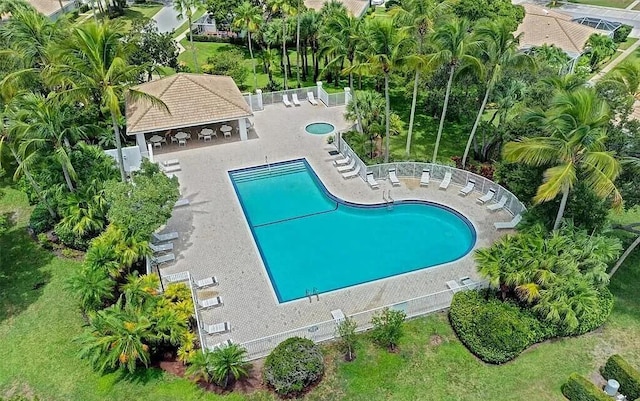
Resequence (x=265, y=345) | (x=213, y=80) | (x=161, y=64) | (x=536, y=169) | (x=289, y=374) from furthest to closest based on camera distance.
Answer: (x=161, y=64) < (x=213, y=80) < (x=536, y=169) < (x=265, y=345) < (x=289, y=374)

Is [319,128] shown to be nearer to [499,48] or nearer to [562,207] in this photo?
[499,48]

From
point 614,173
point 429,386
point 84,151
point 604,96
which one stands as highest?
point 604,96

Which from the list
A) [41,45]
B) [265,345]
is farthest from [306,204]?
[41,45]

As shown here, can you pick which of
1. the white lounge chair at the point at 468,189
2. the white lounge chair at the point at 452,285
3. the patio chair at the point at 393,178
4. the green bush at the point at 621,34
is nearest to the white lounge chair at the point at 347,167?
the patio chair at the point at 393,178

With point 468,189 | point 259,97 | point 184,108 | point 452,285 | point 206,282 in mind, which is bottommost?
point 452,285

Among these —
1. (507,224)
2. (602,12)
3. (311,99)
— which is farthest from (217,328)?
(602,12)

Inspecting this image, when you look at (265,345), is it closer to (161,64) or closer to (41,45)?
(41,45)
